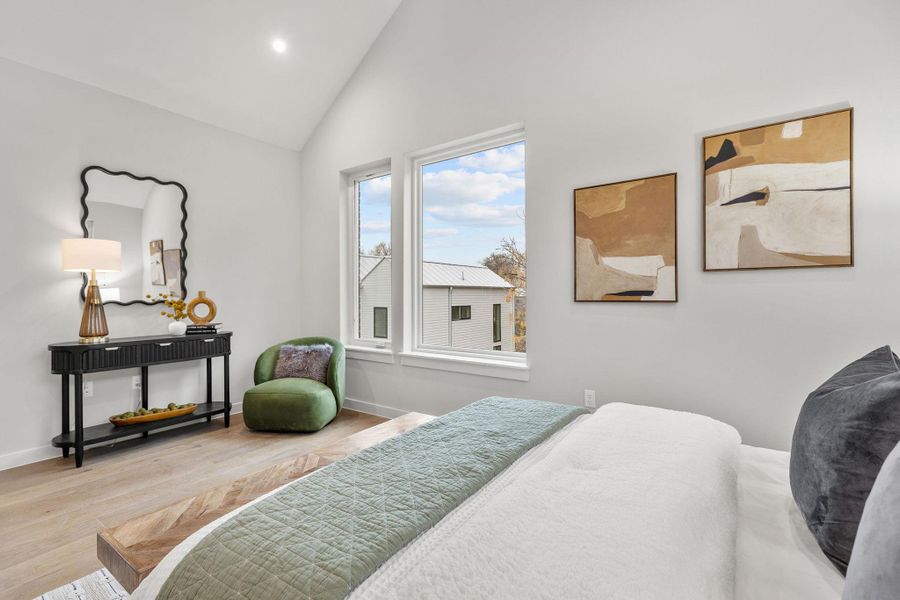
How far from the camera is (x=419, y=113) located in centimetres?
371

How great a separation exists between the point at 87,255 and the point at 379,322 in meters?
2.31

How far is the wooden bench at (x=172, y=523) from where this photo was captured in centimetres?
128

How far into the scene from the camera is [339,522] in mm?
986

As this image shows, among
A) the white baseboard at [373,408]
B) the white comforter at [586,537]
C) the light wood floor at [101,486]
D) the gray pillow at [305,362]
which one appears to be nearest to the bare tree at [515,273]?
the white baseboard at [373,408]

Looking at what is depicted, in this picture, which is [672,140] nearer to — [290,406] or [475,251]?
[475,251]

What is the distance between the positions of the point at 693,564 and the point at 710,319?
1937 mm

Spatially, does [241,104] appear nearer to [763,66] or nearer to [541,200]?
[541,200]

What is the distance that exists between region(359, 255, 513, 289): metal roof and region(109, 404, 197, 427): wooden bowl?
210 cm

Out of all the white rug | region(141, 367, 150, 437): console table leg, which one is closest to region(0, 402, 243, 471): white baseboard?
region(141, 367, 150, 437): console table leg

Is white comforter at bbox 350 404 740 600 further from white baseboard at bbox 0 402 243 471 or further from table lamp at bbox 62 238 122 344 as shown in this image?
white baseboard at bbox 0 402 243 471

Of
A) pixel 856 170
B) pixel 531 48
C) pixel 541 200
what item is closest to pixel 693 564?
pixel 856 170

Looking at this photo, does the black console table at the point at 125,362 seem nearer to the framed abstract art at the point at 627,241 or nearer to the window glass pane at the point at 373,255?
the window glass pane at the point at 373,255

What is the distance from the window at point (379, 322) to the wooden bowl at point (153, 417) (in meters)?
1.69

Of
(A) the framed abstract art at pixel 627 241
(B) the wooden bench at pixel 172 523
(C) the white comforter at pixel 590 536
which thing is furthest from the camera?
(A) the framed abstract art at pixel 627 241
